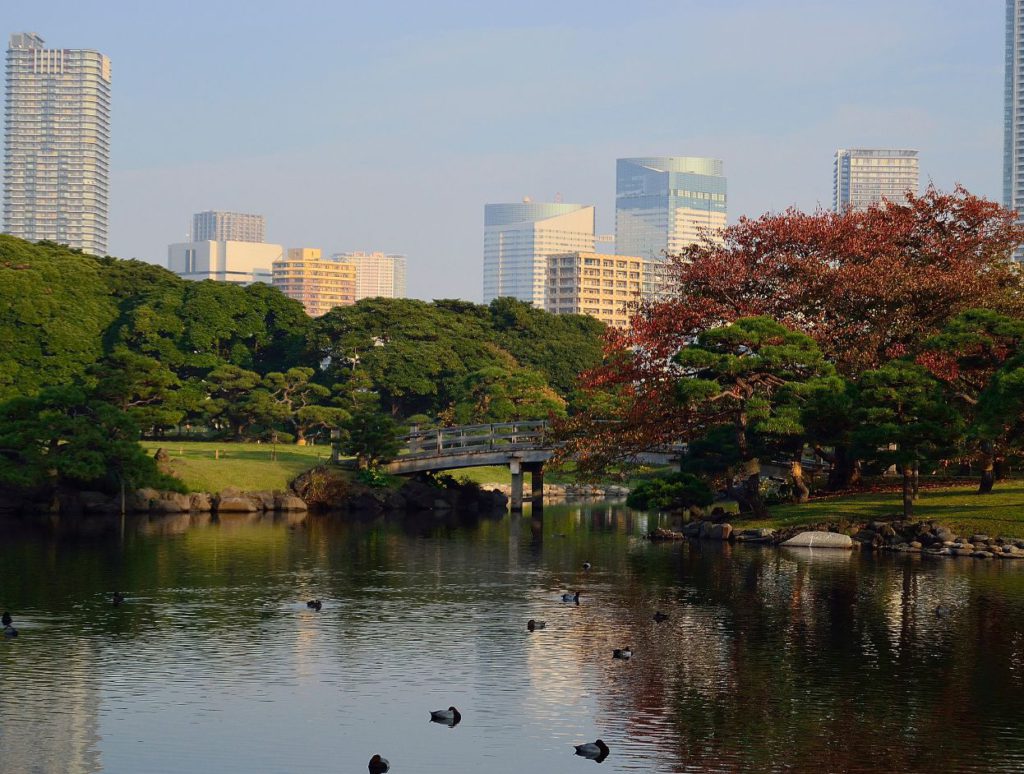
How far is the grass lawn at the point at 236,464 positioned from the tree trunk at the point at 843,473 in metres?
22.8

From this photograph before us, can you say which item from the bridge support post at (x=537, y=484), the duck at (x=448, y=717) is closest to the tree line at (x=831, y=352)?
the bridge support post at (x=537, y=484)

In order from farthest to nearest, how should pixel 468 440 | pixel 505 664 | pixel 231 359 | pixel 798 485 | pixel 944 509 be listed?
pixel 231 359 → pixel 468 440 → pixel 798 485 → pixel 944 509 → pixel 505 664

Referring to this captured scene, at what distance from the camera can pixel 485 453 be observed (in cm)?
5894

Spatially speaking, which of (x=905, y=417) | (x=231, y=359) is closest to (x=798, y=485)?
(x=905, y=417)

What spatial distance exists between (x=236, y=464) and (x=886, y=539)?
29.6m

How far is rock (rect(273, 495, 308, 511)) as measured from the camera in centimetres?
5700

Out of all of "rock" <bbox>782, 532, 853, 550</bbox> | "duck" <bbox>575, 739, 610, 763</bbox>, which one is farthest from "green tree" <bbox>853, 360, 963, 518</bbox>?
"duck" <bbox>575, 739, 610, 763</bbox>

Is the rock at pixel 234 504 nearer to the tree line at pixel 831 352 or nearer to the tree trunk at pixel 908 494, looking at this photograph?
the tree line at pixel 831 352

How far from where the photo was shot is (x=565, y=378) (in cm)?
9462

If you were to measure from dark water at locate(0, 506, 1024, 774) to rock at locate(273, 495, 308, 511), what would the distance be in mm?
17993

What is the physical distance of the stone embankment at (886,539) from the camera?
Result: 38312mm

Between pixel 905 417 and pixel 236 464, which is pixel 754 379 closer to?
pixel 905 417

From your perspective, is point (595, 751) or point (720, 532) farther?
point (720, 532)

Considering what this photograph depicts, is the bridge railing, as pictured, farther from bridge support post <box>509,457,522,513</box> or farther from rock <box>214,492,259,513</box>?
rock <box>214,492,259,513</box>
